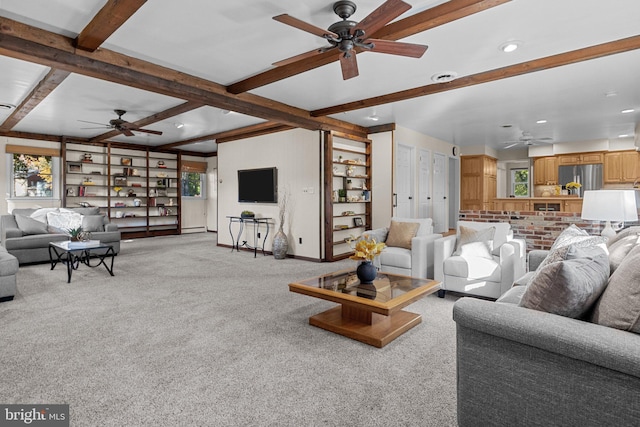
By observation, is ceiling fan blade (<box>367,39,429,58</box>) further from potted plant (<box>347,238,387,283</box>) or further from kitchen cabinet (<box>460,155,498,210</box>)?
kitchen cabinet (<box>460,155,498,210</box>)

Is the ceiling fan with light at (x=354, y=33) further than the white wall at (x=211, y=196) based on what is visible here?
No

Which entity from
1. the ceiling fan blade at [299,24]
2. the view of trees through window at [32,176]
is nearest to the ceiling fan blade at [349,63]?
the ceiling fan blade at [299,24]

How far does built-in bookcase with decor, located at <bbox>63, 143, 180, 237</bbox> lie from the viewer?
8.50m

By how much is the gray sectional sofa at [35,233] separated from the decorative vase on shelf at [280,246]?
9.56 ft

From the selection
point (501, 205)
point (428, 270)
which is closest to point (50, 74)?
point (428, 270)

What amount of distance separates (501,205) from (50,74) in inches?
334

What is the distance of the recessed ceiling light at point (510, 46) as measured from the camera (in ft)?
10.7

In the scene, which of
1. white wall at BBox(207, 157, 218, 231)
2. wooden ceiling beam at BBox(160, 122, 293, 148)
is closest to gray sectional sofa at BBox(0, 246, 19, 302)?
wooden ceiling beam at BBox(160, 122, 293, 148)

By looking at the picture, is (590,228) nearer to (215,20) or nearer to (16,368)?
(215,20)

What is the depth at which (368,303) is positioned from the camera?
2.58 m

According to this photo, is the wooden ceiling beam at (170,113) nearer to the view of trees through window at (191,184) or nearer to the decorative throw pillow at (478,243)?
the decorative throw pillow at (478,243)

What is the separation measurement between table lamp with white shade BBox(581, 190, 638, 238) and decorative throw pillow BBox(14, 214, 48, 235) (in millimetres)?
7937

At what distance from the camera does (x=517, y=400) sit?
1.44 m

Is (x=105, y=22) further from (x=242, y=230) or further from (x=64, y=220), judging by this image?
(x=242, y=230)
